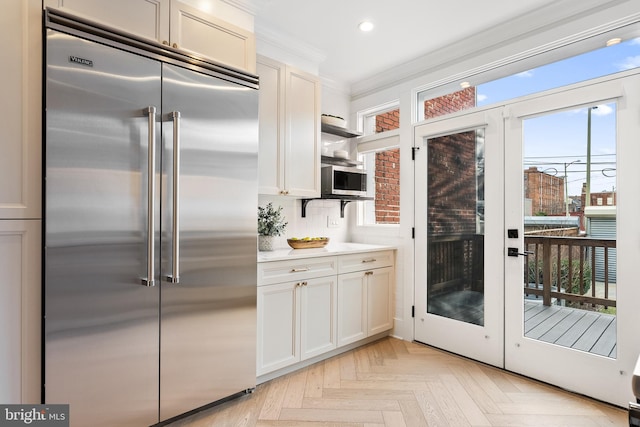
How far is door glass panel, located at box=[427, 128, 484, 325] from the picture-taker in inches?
117

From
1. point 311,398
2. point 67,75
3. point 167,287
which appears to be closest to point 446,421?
point 311,398

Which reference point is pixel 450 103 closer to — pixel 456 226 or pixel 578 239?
pixel 456 226

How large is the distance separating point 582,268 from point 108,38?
3.22m

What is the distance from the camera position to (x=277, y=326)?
102 inches

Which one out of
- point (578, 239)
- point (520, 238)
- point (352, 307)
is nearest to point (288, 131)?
point (352, 307)

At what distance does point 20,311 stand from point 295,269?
1612mm

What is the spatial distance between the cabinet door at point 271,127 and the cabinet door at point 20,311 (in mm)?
1476

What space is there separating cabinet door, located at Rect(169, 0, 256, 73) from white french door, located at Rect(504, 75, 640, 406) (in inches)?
79.8

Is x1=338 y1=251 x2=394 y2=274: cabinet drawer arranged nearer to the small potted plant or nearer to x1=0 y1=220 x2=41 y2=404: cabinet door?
the small potted plant

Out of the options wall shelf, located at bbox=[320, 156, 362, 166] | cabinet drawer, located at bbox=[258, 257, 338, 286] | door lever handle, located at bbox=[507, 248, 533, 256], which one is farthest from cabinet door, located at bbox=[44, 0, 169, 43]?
door lever handle, located at bbox=[507, 248, 533, 256]

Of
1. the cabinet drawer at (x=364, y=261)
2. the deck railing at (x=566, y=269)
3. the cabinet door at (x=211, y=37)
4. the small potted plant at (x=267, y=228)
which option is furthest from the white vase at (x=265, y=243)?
the deck railing at (x=566, y=269)

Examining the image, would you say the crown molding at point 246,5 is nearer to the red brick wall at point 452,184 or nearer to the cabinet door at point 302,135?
the cabinet door at point 302,135

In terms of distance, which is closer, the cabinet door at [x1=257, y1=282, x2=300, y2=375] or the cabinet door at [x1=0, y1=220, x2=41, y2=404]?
the cabinet door at [x1=0, y1=220, x2=41, y2=404]

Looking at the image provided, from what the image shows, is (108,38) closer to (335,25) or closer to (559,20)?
(335,25)
